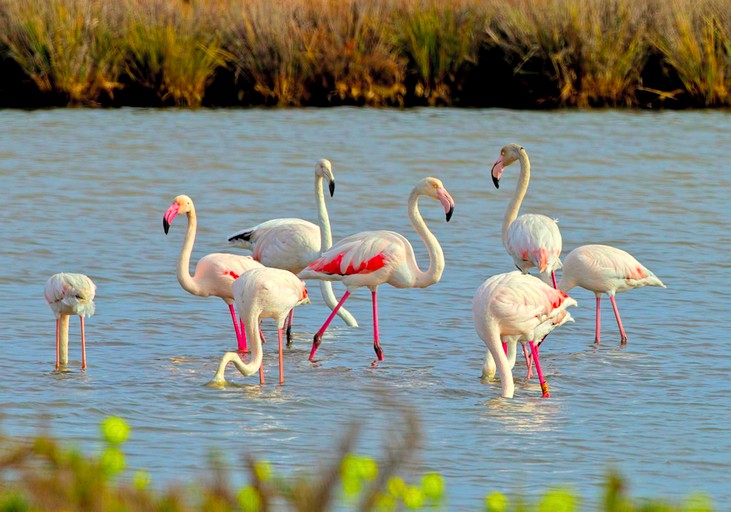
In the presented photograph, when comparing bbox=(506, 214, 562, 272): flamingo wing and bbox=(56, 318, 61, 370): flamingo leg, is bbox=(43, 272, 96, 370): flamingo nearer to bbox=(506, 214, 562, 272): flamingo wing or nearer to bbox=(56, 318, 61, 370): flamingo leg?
bbox=(56, 318, 61, 370): flamingo leg

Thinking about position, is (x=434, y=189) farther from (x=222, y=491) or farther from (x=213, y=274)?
(x=222, y=491)

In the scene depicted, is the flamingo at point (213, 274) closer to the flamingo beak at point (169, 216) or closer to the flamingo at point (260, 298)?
the flamingo beak at point (169, 216)

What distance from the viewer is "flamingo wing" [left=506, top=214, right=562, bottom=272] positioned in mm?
7863

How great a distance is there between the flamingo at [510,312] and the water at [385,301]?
0.21m

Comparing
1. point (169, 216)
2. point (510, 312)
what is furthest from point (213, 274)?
point (510, 312)

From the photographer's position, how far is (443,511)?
15.8ft

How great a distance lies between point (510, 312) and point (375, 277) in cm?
140

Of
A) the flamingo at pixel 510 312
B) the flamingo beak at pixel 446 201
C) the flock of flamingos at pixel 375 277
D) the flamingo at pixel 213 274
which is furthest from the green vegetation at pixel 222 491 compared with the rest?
the flamingo at pixel 213 274

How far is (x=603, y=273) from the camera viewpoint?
8.01m

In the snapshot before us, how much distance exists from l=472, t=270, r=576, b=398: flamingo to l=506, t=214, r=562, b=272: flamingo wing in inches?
42.6

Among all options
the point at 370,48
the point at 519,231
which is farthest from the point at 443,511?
the point at 370,48

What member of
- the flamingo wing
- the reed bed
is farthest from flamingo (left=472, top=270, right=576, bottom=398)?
the reed bed

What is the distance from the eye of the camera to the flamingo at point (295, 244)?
8.31 meters

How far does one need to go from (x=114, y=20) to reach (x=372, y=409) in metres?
12.9
